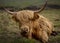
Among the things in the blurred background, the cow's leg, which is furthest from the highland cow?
the blurred background

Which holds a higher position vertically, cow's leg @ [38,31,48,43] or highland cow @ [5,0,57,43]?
highland cow @ [5,0,57,43]

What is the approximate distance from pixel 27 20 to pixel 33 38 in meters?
0.70

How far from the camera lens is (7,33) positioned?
37.6 ft

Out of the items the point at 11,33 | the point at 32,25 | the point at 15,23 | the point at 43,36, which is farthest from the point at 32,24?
the point at 15,23

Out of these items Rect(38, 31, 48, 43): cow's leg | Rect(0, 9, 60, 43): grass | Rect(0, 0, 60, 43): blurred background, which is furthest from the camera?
Rect(0, 0, 60, 43): blurred background

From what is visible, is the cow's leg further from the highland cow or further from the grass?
the grass

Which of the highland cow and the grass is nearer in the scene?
the highland cow

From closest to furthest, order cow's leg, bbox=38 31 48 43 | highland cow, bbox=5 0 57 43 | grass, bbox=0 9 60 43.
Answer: highland cow, bbox=5 0 57 43, cow's leg, bbox=38 31 48 43, grass, bbox=0 9 60 43

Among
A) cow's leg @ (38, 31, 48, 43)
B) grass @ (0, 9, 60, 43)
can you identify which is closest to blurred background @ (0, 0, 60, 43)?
grass @ (0, 9, 60, 43)

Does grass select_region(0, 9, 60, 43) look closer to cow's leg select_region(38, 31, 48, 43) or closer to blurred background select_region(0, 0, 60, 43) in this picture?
blurred background select_region(0, 0, 60, 43)

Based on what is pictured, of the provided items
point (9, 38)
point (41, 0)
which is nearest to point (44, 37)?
point (9, 38)

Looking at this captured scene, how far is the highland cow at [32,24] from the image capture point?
8578 mm

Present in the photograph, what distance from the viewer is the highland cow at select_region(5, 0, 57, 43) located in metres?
8.58

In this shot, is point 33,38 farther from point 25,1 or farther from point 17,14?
point 25,1
